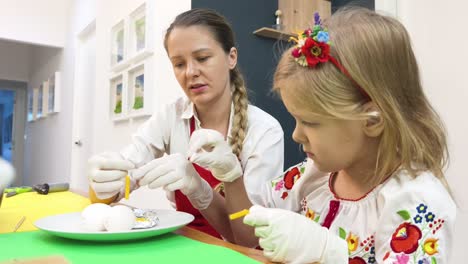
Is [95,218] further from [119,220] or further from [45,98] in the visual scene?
[45,98]

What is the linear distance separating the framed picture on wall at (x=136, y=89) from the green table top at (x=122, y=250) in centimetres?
175

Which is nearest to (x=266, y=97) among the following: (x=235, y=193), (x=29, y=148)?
(x=235, y=193)

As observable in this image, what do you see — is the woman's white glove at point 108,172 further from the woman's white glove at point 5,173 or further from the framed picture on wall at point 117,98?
the framed picture on wall at point 117,98

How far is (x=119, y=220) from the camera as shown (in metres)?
0.63

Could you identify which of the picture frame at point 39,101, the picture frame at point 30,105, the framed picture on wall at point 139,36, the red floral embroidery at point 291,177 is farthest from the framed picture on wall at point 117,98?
the picture frame at point 30,105

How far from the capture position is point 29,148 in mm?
5645

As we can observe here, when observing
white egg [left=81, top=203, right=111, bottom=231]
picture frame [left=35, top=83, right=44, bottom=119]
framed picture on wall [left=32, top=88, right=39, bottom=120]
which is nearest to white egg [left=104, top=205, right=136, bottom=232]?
white egg [left=81, top=203, right=111, bottom=231]

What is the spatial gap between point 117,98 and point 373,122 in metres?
2.36

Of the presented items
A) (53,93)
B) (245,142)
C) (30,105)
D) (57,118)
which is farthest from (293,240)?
(30,105)

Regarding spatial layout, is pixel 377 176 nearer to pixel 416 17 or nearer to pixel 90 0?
pixel 416 17

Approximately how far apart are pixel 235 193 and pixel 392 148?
39cm

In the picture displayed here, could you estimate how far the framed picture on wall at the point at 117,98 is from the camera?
2.63 metres

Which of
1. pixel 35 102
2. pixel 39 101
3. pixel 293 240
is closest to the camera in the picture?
pixel 293 240

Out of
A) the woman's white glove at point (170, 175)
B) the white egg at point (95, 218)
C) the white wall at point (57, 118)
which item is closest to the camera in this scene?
the white egg at point (95, 218)
